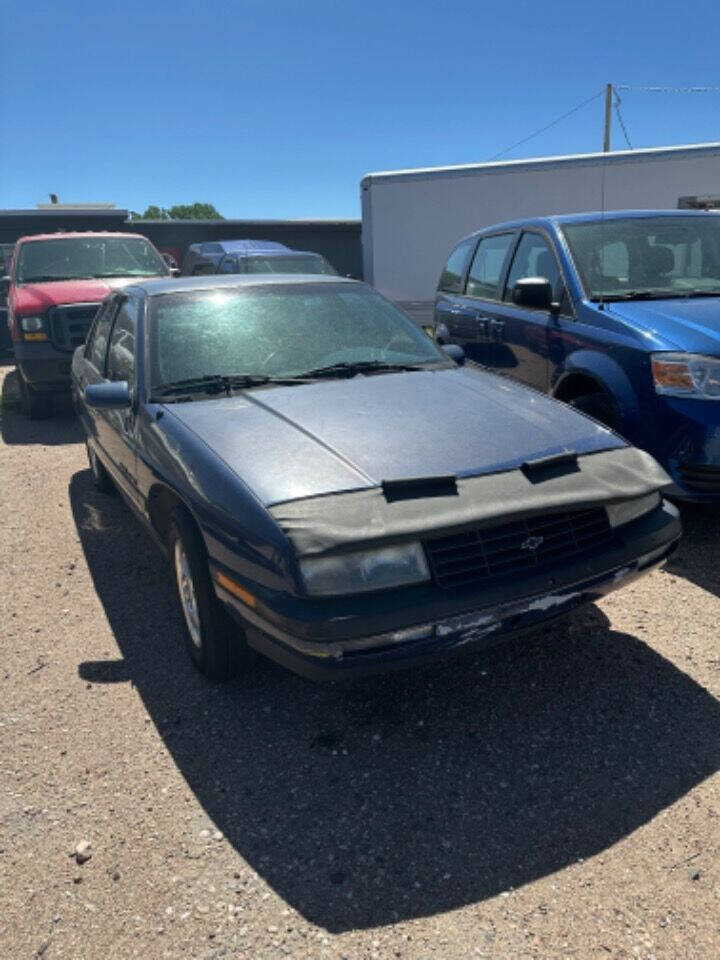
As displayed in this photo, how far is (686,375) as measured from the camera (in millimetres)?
3809

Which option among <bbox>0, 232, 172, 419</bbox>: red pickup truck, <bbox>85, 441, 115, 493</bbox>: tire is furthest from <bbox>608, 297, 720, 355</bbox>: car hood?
<bbox>0, 232, 172, 419</bbox>: red pickup truck

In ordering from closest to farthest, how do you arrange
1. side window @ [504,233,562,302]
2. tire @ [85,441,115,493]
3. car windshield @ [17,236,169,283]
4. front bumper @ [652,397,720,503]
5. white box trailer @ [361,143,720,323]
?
front bumper @ [652,397,720,503], side window @ [504,233,562,302], tire @ [85,441,115,493], car windshield @ [17,236,169,283], white box trailer @ [361,143,720,323]

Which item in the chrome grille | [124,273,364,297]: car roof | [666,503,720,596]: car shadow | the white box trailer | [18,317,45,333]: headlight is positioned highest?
the white box trailer

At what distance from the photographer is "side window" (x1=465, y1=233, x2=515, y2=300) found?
19.1 feet

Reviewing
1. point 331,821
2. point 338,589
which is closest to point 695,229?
point 338,589

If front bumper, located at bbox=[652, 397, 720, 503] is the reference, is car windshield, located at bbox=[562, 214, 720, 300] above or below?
above

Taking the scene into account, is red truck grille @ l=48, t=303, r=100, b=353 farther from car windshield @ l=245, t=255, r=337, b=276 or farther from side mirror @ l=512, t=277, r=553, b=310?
side mirror @ l=512, t=277, r=553, b=310

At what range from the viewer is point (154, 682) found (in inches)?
122

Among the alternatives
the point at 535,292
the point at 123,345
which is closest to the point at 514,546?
the point at 123,345

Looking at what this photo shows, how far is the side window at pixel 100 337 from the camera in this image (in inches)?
182

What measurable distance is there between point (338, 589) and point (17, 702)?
62.7 inches

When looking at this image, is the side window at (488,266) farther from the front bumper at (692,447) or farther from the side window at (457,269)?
the front bumper at (692,447)

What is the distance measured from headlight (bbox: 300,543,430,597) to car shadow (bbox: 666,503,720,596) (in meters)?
2.02

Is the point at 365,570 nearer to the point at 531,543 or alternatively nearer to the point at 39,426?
the point at 531,543
